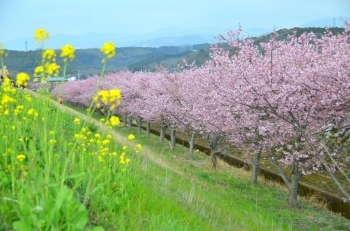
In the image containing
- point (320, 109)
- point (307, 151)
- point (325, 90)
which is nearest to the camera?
point (325, 90)

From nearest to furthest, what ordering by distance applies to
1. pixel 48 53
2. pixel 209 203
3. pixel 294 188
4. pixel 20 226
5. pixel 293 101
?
pixel 20 226
pixel 48 53
pixel 209 203
pixel 293 101
pixel 294 188

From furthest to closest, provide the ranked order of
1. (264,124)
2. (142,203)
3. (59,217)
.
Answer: (264,124) < (142,203) < (59,217)

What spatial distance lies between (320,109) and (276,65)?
1.86 m

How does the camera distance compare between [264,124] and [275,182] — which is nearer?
[264,124]

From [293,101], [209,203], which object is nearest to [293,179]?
[293,101]

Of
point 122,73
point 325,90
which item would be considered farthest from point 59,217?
point 122,73

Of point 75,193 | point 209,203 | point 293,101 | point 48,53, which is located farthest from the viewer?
point 293,101

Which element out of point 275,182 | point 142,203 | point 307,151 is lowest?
point 275,182

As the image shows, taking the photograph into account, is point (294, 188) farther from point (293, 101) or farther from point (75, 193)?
point (75, 193)

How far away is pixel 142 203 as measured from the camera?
183 inches

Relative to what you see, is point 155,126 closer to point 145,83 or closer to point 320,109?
point 145,83

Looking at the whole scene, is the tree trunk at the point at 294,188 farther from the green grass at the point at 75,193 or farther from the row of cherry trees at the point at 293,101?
the green grass at the point at 75,193

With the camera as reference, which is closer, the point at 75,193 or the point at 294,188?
the point at 75,193

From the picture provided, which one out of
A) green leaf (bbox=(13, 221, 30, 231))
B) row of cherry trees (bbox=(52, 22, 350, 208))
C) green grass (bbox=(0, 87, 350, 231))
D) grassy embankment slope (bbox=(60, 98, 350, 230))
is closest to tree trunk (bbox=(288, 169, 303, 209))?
row of cherry trees (bbox=(52, 22, 350, 208))
